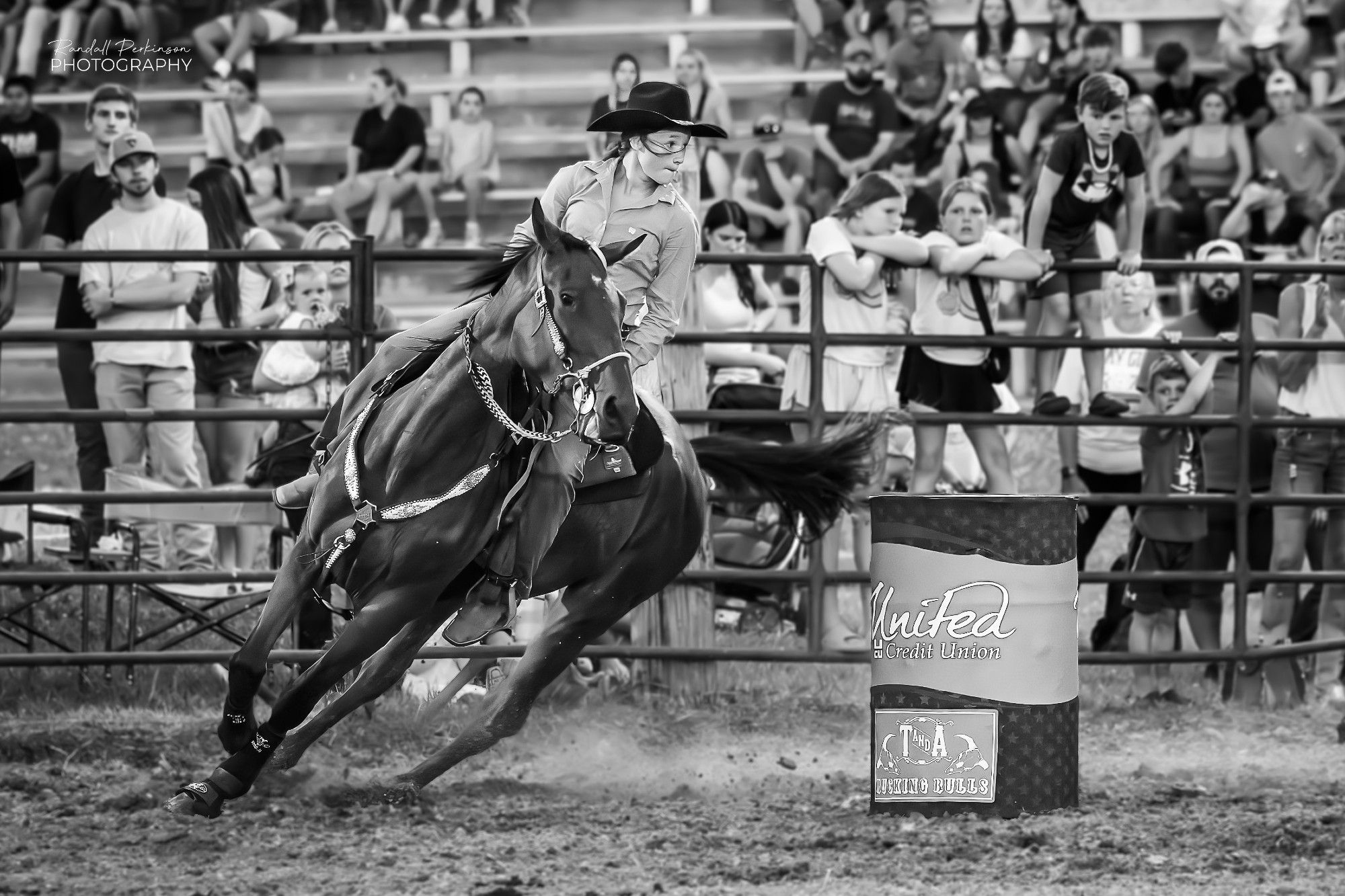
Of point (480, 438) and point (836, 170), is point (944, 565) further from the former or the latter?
point (836, 170)

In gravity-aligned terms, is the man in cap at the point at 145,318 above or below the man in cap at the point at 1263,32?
below

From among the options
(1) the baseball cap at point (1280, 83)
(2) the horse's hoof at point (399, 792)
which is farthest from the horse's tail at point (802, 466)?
(1) the baseball cap at point (1280, 83)

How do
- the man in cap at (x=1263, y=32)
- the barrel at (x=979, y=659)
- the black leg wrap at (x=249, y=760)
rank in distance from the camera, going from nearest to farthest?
the black leg wrap at (x=249, y=760) → the barrel at (x=979, y=659) → the man in cap at (x=1263, y=32)

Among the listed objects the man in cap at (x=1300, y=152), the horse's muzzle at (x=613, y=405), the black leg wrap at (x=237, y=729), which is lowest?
the black leg wrap at (x=237, y=729)

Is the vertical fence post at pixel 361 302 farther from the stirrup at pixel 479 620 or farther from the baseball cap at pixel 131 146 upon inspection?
the stirrup at pixel 479 620

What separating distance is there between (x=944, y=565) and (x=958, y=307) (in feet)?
7.36

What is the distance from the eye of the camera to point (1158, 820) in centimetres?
593

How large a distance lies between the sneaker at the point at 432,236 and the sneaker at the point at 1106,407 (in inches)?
256

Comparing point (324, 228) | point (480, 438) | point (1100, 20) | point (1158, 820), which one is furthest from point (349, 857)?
point (1100, 20)

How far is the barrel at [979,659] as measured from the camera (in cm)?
584

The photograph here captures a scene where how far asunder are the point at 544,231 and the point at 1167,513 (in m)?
4.38

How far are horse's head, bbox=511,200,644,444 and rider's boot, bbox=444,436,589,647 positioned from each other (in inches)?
22.7

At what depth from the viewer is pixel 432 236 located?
43.0 feet

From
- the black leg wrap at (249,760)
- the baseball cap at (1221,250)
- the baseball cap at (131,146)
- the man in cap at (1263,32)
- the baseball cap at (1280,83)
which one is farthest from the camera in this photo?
the man in cap at (1263,32)
